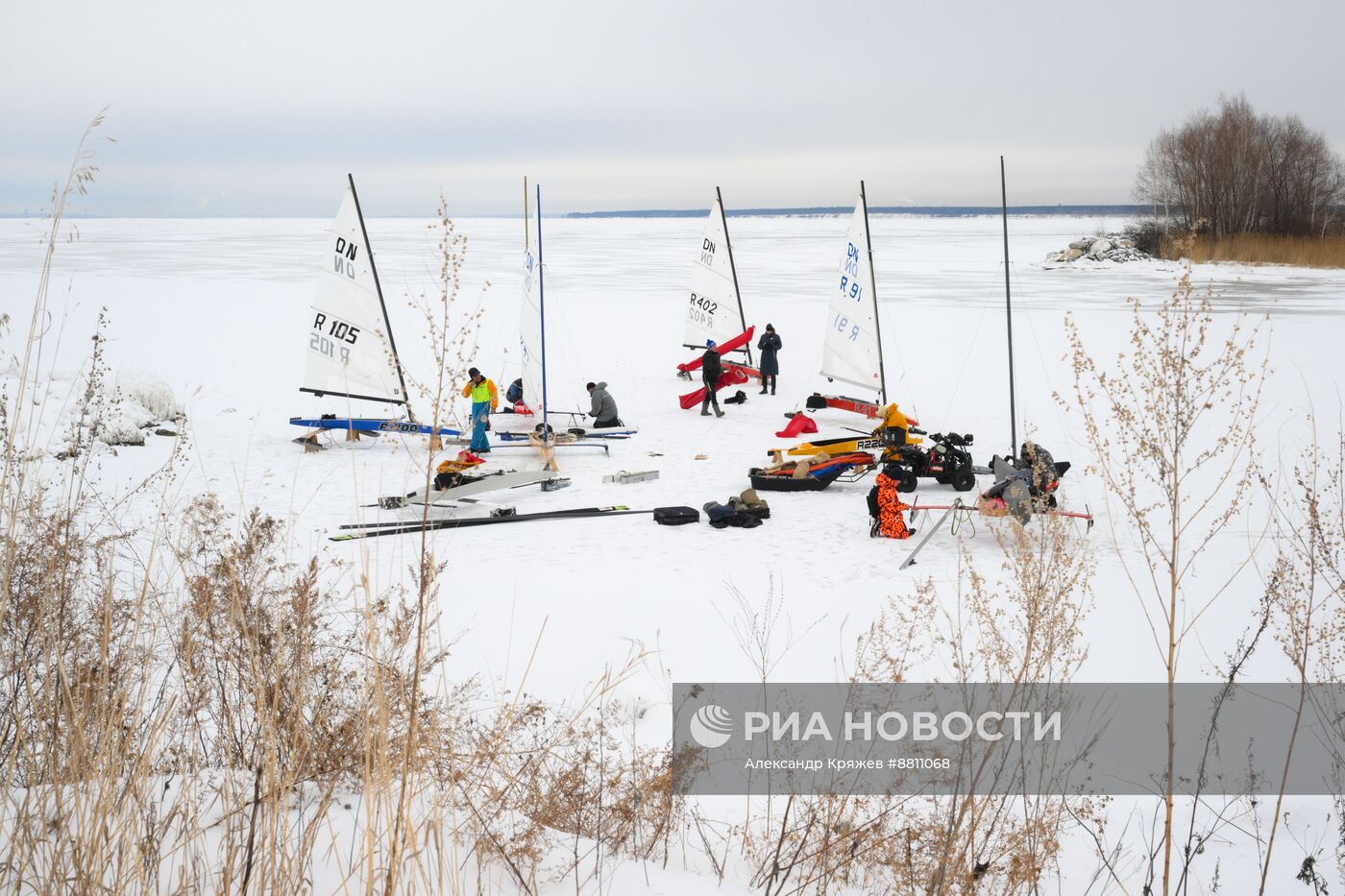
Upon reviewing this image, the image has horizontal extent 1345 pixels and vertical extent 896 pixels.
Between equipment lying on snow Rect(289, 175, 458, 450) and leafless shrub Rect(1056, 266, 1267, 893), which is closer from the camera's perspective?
leafless shrub Rect(1056, 266, 1267, 893)

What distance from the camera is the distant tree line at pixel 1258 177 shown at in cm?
4238

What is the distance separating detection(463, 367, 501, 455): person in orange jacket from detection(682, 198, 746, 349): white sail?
19.9ft

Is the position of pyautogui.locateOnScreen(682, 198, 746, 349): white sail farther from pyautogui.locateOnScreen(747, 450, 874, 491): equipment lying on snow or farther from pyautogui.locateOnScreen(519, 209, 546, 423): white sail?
pyautogui.locateOnScreen(747, 450, 874, 491): equipment lying on snow

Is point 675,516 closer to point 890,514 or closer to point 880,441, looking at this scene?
point 890,514

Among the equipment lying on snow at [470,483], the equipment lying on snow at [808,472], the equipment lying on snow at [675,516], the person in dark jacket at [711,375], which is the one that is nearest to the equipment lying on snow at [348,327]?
the equipment lying on snow at [470,483]

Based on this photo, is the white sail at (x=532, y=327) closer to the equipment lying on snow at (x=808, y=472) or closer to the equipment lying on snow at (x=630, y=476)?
the equipment lying on snow at (x=630, y=476)

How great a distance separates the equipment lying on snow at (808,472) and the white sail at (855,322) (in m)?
3.35

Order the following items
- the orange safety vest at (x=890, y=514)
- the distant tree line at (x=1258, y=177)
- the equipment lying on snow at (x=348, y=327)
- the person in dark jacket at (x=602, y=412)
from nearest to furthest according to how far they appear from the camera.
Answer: the orange safety vest at (x=890, y=514) < the equipment lying on snow at (x=348, y=327) < the person in dark jacket at (x=602, y=412) < the distant tree line at (x=1258, y=177)

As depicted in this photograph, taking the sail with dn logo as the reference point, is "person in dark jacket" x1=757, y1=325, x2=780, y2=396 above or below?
below

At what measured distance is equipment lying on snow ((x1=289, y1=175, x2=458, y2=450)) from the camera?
12.0 meters

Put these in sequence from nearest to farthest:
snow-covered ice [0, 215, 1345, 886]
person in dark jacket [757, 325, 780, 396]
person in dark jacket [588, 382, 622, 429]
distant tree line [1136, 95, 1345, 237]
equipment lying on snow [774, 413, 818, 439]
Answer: snow-covered ice [0, 215, 1345, 886]
equipment lying on snow [774, 413, 818, 439]
person in dark jacket [588, 382, 622, 429]
person in dark jacket [757, 325, 780, 396]
distant tree line [1136, 95, 1345, 237]

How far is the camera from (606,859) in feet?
10.1

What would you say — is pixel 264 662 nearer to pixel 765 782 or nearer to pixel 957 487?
pixel 765 782

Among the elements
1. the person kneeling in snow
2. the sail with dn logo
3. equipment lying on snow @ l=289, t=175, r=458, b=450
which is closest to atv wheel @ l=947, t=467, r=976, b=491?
the person kneeling in snow
